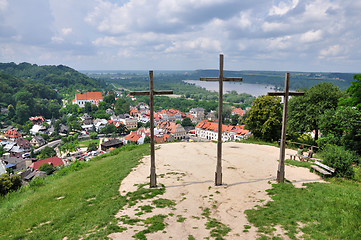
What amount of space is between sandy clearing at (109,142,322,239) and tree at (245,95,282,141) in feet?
17.8

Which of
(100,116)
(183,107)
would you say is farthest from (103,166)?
(183,107)

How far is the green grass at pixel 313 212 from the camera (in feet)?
21.2

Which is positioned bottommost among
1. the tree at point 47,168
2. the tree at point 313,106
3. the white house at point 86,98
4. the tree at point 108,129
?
the tree at point 108,129

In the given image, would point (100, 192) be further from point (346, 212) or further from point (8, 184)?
point (8, 184)

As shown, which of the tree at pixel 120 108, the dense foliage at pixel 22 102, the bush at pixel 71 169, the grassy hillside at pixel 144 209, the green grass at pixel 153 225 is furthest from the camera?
the tree at pixel 120 108

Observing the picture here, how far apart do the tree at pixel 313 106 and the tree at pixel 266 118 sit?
4.42 ft

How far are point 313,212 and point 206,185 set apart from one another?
425cm

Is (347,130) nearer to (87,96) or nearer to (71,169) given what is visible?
(71,169)

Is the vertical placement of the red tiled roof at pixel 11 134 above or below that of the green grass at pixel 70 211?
below

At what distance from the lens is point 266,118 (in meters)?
22.7

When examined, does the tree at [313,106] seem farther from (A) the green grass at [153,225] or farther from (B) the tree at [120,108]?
(B) the tree at [120,108]

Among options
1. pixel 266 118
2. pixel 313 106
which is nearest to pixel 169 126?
pixel 266 118

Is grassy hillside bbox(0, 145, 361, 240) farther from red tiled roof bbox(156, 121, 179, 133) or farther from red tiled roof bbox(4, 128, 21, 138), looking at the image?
red tiled roof bbox(4, 128, 21, 138)

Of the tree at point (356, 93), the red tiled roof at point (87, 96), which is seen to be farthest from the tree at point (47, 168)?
the red tiled roof at point (87, 96)
